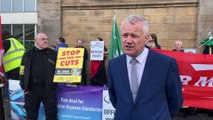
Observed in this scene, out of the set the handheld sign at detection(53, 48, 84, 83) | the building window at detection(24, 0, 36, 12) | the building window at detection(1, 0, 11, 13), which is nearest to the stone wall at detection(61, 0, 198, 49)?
the building window at detection(24, 0, 36, 12)

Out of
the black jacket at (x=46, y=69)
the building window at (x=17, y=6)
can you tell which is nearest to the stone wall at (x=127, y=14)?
the building window at (x=17, y=6)

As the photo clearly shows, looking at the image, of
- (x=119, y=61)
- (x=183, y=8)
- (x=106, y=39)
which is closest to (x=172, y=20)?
(x=183, y=8)

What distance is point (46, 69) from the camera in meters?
6.23

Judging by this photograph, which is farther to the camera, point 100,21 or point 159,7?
point 100,21

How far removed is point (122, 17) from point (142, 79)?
11276 mm

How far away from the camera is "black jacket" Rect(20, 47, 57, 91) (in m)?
6.11

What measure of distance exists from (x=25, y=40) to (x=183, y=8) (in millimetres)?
8401

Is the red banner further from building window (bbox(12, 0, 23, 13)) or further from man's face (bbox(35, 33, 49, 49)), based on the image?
building window (bbox(12, 0, 23, 13))

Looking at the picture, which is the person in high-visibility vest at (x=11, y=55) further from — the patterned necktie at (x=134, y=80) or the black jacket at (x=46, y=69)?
the patterned necktie at (x=134, y=80)

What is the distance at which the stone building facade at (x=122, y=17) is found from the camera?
1291cm

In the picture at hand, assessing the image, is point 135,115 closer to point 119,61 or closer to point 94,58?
point 119,61

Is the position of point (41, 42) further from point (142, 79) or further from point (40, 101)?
point (142, 79)

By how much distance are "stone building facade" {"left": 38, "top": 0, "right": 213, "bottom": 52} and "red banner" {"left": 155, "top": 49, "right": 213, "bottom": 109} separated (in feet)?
19.6

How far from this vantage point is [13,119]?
7.31 meters
